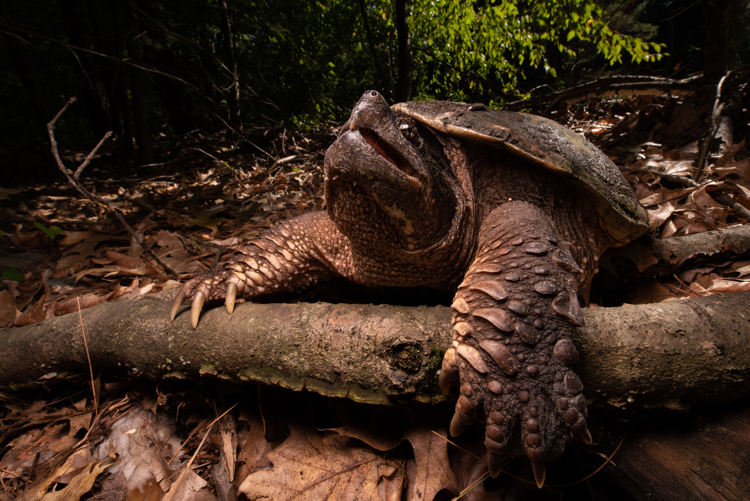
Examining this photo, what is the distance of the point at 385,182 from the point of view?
1.28 m

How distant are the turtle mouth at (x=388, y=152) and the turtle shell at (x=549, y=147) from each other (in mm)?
389

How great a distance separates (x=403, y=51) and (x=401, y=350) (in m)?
5.46

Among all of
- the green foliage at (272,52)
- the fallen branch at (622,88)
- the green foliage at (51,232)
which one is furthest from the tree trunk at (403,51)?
the green foliage at (51,232)

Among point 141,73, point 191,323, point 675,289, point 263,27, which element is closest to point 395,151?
point 191,323

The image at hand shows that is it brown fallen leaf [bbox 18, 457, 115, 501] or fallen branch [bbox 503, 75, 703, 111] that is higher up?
fallen branch [bbox 503, 75, 703, 111]

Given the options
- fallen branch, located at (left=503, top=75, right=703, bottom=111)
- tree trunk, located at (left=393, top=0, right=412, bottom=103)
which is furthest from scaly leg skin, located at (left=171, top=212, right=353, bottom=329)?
fallen branch, located at (left=503, top=75, right=703, bottom=111)

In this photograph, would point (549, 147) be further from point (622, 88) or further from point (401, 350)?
point (622, 88)

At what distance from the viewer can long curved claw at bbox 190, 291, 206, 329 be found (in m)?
1.39

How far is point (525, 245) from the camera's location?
3.89 feet

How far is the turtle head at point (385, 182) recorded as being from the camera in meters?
1.27

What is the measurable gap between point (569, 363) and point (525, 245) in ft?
1.37

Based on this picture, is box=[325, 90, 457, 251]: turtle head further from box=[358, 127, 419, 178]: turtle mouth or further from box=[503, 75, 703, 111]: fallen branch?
box=[503, 75, 703, 111]: fallen branch

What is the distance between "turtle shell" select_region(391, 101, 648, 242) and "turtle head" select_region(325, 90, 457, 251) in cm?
24

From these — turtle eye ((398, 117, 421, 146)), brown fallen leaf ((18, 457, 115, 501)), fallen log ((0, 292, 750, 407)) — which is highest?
turtle eye ((398, 117, 421, 146))
